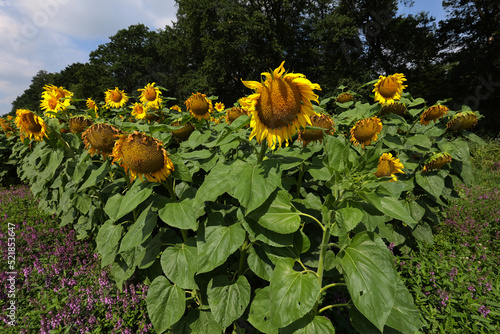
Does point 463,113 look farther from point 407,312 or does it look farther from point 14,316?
point 14,316

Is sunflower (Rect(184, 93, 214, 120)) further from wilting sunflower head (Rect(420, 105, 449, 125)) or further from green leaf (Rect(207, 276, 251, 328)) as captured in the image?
wilting sunflower head (Rect(420, 105, 449, 125))

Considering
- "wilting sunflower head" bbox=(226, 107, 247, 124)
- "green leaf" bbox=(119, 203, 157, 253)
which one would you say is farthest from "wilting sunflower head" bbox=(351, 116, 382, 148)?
"green leaf" bbox=(119, 203, 157, 253)

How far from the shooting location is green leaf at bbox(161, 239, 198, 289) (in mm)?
1797

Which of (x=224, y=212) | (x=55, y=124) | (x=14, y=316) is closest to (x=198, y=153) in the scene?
(x=224, y=212)

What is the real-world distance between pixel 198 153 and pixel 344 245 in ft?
4.17

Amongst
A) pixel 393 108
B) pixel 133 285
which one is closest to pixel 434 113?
pixel 393 108

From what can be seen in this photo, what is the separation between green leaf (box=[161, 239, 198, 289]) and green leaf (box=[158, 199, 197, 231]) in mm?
369

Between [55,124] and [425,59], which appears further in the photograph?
[425,59]

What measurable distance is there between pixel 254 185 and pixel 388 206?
30.9 inches

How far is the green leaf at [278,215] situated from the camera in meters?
1.47

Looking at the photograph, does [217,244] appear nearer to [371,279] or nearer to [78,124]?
[371,279]

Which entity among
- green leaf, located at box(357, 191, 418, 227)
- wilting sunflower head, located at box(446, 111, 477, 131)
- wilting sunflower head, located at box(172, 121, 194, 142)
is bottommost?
green leaf, located at box(357, 191, 418, 227)

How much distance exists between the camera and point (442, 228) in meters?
4.39

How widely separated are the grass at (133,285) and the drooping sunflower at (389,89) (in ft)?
6.79
